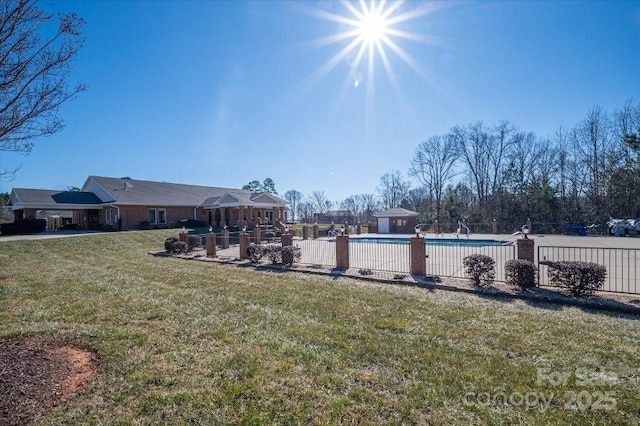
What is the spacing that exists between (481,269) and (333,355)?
221 inches

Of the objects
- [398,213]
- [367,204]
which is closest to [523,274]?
[398,213]

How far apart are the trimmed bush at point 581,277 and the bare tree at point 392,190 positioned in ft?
145

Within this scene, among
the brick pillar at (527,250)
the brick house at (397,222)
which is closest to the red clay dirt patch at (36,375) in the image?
the brick pillar at (527,250)

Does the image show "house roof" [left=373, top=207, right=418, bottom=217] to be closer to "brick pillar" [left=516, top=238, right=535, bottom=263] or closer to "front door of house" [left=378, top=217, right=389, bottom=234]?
"front door of house" [left=378, top=217, right=389, bottom=234]

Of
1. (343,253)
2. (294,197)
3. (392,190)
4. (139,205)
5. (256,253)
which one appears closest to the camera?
(343,253)

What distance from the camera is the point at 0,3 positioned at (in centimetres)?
328

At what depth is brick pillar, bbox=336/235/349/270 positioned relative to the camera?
10297 mm

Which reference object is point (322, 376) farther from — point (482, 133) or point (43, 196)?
point (482, 133)

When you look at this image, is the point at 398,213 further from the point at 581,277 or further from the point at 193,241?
the point at 581,277

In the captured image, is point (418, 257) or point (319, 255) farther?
point (319, 255)

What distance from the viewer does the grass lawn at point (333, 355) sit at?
9.08 feet

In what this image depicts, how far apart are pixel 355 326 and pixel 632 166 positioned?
29277 mm

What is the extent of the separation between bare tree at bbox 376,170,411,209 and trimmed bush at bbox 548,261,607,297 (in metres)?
44.2

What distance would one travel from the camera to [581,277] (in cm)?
657
